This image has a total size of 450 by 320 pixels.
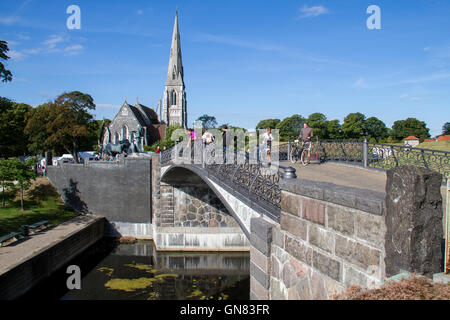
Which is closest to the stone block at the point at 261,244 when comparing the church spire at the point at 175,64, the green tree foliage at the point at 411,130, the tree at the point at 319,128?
the tree at the point at 319,128

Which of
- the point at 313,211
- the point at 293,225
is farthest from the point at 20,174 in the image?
the point at 313,211

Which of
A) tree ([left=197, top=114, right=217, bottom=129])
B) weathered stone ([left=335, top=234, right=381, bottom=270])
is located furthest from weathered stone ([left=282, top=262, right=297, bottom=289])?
tree ([left=197, top=114, right=217, bottom=129])

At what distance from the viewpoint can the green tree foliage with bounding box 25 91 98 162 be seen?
38.4 meters

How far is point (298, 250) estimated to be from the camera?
4.81 metres

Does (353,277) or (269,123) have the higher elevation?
(269,123)

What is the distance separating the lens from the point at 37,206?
23.0m

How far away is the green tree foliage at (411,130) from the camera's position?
61.0 metres

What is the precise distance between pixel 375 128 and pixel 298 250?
59.7m

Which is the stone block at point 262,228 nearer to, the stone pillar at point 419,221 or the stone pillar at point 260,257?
the stone pillar at point 260,257

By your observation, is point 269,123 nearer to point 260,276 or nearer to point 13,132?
point 13,132

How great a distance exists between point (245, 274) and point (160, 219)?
22.5 feet

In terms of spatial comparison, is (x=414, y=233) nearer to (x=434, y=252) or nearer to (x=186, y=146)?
(x=434, y=252)

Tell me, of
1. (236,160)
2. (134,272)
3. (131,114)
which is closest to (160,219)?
(134,272)

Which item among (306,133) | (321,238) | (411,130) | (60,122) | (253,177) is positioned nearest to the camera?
(321,238)
